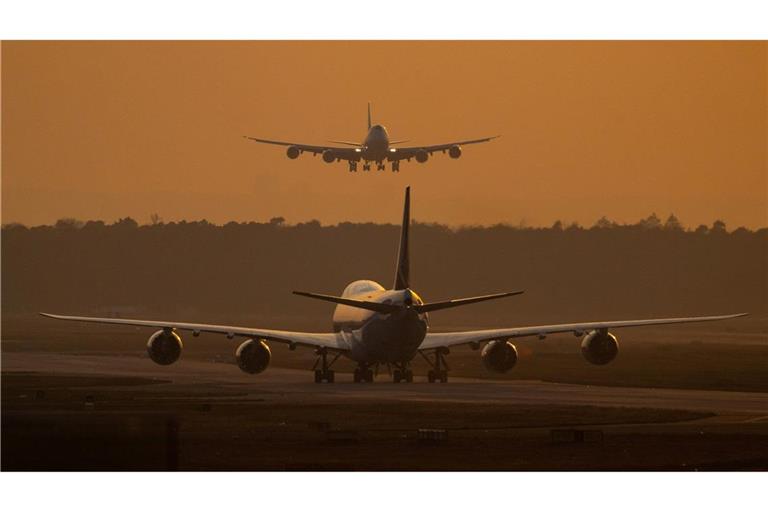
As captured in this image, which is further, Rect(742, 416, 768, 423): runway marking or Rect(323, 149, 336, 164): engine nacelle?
Rect(323, 149, 336, 164): engine nacelle

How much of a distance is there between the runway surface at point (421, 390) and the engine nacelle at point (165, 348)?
1.16m

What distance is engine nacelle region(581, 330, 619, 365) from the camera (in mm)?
61562

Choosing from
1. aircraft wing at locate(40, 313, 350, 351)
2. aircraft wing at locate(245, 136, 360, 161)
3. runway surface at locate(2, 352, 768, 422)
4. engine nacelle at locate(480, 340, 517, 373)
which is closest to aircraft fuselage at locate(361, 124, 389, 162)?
aircraft wing at locate(245, 136, 360, 161)

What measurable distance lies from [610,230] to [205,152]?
46.3 m

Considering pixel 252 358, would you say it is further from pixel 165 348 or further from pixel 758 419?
pixel 758 419

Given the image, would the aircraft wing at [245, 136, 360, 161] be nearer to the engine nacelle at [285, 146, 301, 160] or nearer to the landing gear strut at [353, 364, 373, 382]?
the engine nacelle at [285, 146, 301, 160]

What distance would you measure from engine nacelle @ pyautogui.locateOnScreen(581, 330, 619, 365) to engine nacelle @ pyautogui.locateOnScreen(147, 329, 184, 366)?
16.5 metres

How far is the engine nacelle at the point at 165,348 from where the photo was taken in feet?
201

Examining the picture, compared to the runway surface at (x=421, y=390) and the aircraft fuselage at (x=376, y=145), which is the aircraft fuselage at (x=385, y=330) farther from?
the aircraft fuselage at (x=376, y=145)

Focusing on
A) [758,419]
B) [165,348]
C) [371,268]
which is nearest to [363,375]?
[165,348]

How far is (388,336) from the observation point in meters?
59.2

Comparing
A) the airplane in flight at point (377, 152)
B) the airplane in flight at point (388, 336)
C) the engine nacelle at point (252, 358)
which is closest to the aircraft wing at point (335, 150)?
the airplane in flight at point (377, 152)

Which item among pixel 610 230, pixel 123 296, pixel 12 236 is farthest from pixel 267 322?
pixel 610 230

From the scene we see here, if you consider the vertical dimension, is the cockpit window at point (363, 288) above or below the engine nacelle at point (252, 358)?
above
